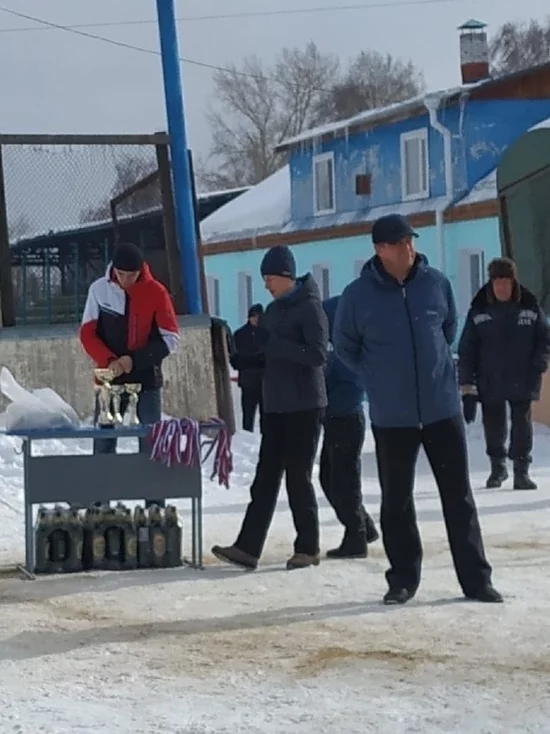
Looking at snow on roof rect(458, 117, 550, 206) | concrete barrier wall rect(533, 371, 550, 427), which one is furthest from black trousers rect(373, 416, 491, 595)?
snow on roof rect(458, 117, 550, 206)

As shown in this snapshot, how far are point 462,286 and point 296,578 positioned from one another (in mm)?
17441

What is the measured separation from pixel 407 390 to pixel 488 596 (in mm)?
999

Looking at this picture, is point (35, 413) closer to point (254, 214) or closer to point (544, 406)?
point (544, 406)

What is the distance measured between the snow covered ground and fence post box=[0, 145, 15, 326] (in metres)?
4.58

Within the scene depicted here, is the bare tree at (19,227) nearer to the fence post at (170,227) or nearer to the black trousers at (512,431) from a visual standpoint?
the fence post at (170,227)

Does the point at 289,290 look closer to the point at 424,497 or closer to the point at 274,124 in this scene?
the point at 424,497

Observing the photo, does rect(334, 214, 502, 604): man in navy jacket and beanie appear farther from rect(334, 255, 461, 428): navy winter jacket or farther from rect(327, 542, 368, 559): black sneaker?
rect(327, 542, 368, 559): black sneaker

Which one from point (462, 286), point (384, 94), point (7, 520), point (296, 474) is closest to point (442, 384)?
point (296, 474)

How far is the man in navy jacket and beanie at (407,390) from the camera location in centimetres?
726

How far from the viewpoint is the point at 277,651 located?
6.39 meters

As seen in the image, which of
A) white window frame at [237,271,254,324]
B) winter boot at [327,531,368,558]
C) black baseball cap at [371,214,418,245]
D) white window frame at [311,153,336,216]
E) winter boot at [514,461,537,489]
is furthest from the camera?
white window frame at [237,271,254,324]

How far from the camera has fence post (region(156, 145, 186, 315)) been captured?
13.8m

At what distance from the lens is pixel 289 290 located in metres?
8.41

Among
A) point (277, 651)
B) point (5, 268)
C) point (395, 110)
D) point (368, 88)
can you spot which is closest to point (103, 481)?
point (277, 651)
